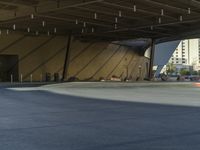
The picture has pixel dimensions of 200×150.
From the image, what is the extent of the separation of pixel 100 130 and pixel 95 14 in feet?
101

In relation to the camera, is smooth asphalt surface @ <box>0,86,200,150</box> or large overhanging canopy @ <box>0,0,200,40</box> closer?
smooth asphalt surface @ <box>0,86,200,150</box>

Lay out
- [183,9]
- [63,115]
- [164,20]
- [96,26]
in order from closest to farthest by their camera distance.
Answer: [63,115], [183,9], [164,20], [96,26]

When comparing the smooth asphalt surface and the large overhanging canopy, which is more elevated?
the large overhanging canopy

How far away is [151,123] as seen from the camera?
10336mm

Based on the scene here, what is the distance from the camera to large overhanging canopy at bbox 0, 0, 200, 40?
33.6 meters

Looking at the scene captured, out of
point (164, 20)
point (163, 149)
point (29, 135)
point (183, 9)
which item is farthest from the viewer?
point (164, 20)

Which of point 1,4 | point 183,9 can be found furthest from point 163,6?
point 1,4

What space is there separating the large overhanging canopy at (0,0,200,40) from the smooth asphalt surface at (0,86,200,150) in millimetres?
20184

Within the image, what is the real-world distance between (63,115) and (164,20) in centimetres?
3393

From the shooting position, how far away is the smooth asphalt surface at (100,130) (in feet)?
23.8

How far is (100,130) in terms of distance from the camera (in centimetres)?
905

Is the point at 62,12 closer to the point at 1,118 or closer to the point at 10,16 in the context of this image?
the point at 10,16

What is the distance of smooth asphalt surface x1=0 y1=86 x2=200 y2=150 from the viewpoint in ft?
23.8

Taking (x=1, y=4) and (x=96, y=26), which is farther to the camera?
(x=96, y=26)
